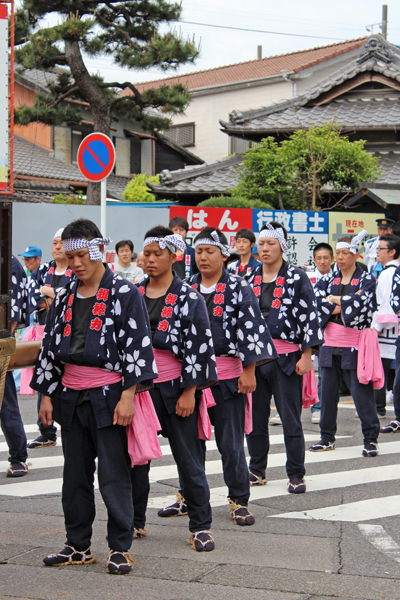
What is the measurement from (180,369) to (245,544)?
3.68 feet

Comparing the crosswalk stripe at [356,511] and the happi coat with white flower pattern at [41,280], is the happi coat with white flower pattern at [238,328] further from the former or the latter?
the happi coat with white flower pattern at [41,280]

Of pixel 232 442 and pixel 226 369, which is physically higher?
pixel 226 369

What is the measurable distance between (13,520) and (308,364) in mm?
2434

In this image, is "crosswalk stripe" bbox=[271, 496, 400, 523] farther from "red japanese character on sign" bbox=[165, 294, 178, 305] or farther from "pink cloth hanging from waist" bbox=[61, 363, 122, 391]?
"pink cloth hanging from waist" bbox=[61, 363, 122, 391]

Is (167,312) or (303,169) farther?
(303,169)

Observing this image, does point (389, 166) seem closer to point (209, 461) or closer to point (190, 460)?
point (209, 461)

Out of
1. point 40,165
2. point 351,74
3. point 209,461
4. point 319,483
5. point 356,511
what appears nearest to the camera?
point 356,511

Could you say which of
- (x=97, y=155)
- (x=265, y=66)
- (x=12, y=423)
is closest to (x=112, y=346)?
(x=12, y=423)

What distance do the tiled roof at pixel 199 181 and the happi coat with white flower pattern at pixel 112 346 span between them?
47.3 feet

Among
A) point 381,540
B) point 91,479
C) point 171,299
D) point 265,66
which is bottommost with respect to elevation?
point 381,540

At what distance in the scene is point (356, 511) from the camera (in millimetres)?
5109

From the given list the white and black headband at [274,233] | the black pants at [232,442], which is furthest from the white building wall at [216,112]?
the black pants at [232,442]

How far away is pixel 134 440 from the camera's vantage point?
3.84 m

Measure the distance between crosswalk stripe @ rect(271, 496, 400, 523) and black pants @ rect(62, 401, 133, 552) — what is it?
5.10 feet
